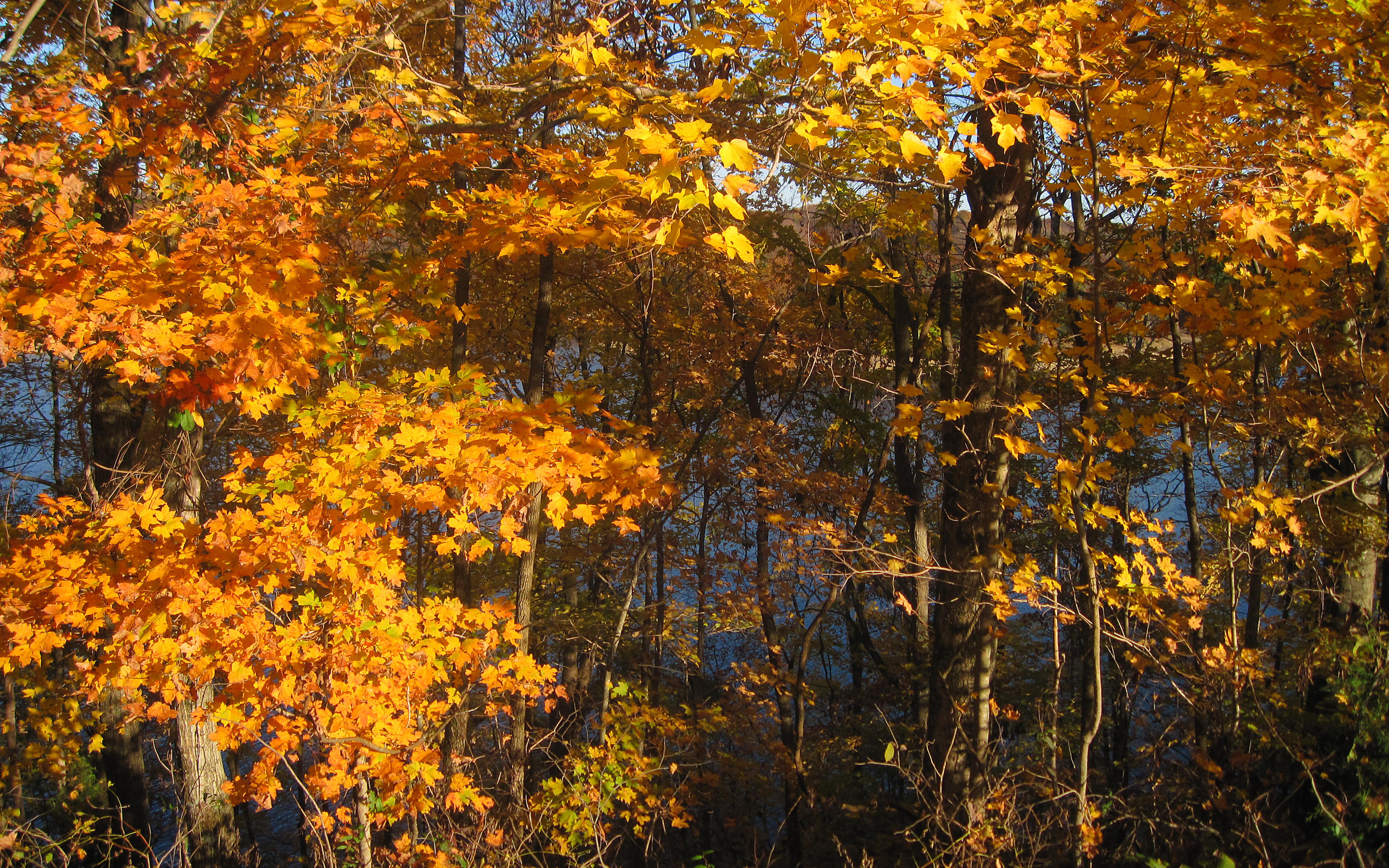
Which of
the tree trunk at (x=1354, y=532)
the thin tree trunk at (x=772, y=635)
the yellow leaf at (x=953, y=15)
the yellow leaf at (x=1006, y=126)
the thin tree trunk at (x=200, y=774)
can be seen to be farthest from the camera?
the thin tree trunk at (x=772, y=635)

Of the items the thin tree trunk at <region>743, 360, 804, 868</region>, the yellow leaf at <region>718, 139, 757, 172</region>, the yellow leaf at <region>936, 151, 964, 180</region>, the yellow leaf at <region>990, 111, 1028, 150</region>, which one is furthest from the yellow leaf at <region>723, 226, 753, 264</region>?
the thin tree trunk at <region>743, 360, 804, 868</region>

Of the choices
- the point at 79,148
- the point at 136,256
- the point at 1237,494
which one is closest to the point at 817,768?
the point at 1237,494

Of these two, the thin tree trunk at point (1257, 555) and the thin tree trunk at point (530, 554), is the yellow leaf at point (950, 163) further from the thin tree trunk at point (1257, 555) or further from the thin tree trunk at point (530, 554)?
the thin tree trunk at point (530, 554)

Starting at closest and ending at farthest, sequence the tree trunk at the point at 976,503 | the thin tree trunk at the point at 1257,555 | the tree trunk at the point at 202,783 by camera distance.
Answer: the tree trunk at the point at 976,503 < the thin tree trunk at the point at 1257,555 < the tree trunk at the point at 202,783

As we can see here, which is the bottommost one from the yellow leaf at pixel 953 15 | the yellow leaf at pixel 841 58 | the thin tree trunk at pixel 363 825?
the thin tree trunk at pixel 363 825

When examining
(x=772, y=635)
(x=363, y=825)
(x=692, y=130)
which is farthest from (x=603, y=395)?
(x=772, y=635)

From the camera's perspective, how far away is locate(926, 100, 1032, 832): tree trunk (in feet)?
13.7

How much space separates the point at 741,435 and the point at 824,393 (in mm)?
4525

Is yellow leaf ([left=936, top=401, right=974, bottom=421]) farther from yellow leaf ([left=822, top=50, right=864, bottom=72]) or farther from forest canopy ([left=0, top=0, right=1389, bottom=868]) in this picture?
yellow leaf ([left=822, top=50, right=864, bottom=72])

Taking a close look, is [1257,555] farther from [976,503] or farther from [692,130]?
[692,130]

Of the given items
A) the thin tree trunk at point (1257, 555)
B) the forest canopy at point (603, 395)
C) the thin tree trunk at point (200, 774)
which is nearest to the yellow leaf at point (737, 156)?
the forest canopy at point (603, 395)

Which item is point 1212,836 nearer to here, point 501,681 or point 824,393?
point 501,681

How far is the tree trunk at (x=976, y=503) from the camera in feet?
13.7

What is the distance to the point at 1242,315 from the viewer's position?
4.12 metres
